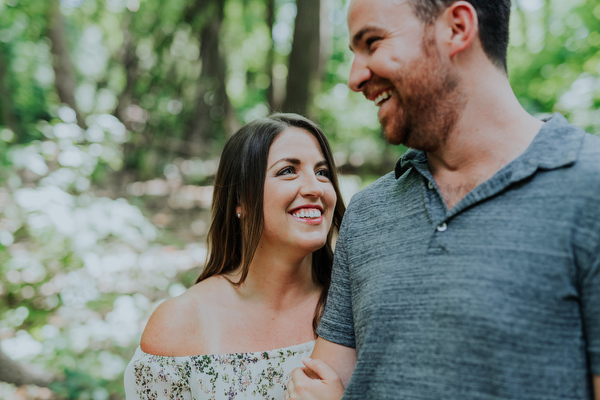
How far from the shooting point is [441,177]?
1.48 meters

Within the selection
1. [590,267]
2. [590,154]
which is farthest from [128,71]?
[590,267]

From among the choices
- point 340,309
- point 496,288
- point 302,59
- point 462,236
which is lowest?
point 340,309

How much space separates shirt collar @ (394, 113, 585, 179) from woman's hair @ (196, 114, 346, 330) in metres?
1.23

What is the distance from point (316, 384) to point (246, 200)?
41.4 inches

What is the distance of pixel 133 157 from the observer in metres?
9.56

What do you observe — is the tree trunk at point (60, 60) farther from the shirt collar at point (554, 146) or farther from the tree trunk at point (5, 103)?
the shirt collar at point (554, 146)

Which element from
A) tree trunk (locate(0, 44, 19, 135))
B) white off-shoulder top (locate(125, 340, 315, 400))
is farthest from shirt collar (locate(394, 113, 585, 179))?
tree trunk (locate(0, 44, 19, 135))

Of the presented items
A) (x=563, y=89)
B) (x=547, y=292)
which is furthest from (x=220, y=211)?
(x=563, y=89)

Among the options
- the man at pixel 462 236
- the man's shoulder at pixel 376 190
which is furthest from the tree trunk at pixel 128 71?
the man at pixel 462 236

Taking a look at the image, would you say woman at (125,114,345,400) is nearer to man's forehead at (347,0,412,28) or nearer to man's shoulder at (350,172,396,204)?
man's shoulder at (350,172,396,204)

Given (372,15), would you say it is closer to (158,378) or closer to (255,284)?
(255,284)

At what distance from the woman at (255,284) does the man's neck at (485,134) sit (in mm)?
882

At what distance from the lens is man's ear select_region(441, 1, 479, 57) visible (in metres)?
1.37

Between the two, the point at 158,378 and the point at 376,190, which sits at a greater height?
the point at 376,190
